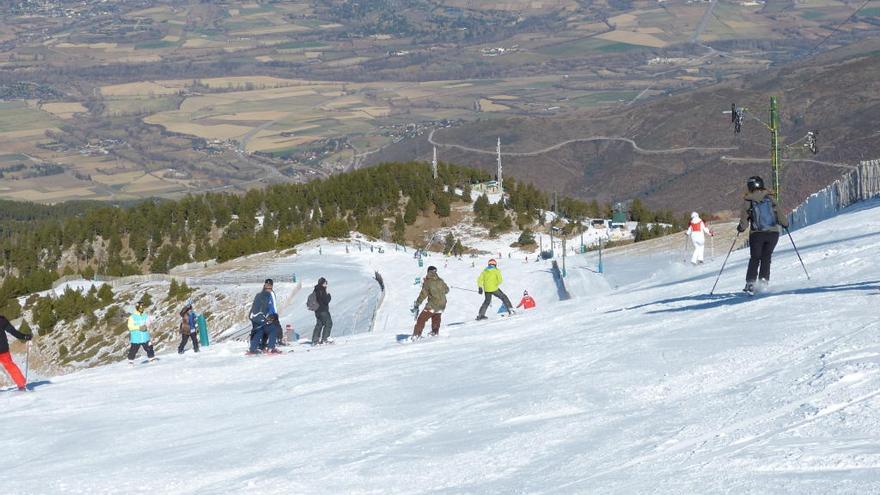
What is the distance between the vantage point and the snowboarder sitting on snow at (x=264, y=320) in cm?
2272

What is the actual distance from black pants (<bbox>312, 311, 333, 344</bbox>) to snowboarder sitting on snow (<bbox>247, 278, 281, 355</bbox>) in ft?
2.68

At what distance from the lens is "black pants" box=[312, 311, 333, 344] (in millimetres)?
23688

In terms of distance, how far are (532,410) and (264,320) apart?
10.3 m

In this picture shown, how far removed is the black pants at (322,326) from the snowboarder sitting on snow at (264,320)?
2.68 ft

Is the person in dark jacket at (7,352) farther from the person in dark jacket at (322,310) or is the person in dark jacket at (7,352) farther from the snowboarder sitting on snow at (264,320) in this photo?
the person in dark jacket at (322,310)

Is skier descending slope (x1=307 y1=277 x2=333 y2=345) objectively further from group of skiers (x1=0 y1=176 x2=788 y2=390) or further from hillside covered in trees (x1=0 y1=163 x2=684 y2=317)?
hillside covered in trees (x1=0 y1=163 x2=684 y2=317)

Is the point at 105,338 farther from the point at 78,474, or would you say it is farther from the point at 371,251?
the point at 78,474

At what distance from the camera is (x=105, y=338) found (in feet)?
164

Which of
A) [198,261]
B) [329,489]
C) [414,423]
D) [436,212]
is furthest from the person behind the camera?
[436,212]

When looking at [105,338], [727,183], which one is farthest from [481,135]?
[105,338]

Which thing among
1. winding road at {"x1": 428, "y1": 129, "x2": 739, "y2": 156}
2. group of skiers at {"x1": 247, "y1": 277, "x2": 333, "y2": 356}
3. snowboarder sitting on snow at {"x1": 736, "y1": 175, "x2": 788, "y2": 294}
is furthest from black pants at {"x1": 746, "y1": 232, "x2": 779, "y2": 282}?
winding road at {"x1": 428, "y1": 129, "x2": 739, "y2": 156}

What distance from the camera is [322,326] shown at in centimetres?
2398

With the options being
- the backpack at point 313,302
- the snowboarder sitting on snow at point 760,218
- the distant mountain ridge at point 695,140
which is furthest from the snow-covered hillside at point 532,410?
the distant mountain ridge at point 695,140

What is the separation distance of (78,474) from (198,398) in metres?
4.68
